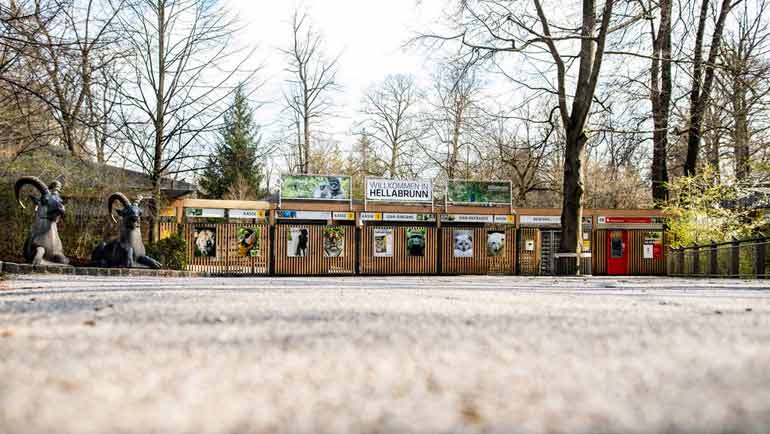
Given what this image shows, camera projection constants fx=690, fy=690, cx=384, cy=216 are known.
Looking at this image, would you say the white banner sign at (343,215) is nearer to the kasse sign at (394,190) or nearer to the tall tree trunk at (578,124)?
the kasse sign at (394,190)

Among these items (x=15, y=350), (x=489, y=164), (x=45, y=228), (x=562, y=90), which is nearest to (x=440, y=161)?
(x=489, y=164)

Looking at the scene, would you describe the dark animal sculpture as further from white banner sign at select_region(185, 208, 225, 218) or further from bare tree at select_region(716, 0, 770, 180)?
bare tree at select_region(716, 0, 770, 180)

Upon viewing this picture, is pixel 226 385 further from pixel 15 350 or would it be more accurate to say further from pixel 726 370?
pixel 726 370

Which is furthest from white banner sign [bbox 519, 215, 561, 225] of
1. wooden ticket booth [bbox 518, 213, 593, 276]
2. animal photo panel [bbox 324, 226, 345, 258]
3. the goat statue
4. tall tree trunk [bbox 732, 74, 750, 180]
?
the goat statue

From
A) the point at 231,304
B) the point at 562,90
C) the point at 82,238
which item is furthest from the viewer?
the point at 82,238

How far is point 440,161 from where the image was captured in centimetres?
4156

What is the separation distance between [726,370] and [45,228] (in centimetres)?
1605

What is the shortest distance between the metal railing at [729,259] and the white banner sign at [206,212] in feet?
50.0

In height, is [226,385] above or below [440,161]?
below

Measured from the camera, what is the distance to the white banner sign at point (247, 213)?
→ 24672 millimetres

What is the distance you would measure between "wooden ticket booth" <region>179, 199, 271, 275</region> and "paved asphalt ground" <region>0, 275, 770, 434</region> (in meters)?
20.3

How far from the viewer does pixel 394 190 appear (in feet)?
86.5

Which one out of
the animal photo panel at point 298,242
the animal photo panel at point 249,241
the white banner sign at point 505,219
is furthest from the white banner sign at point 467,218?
the animal photo panel at point 249,241

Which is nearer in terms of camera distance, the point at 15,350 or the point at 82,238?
the point at 15,350
